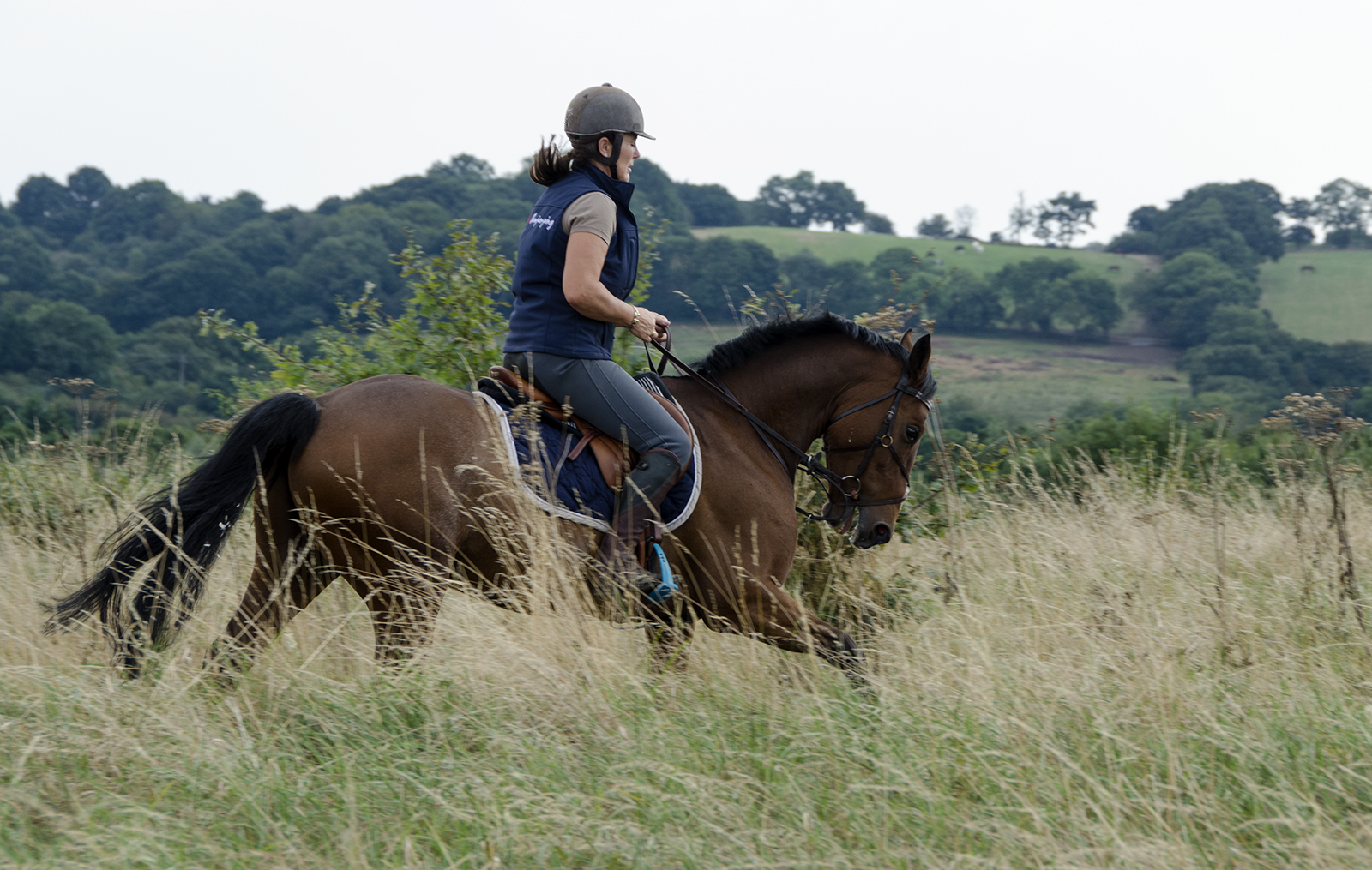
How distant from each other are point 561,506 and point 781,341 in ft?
5.07

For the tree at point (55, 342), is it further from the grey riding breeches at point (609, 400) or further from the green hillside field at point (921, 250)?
the green hillside field at point (921, 250)

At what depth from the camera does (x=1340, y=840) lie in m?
2.79

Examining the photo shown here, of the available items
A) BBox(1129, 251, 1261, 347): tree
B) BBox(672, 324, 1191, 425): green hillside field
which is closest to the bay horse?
BBox(672, 324, 1191, 425): green hillside field

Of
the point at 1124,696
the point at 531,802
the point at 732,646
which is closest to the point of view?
the point at 531,802

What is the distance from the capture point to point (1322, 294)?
60312 mm

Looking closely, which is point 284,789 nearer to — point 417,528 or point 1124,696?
point 417,528

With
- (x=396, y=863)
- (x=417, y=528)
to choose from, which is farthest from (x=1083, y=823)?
(x=417, y=528)

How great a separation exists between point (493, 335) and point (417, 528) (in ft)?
8.33

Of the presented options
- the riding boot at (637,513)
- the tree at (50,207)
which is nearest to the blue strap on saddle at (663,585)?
the riding boot at (637,513)

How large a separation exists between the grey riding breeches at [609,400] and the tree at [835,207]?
87918mm

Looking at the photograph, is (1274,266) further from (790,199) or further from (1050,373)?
(790,199)

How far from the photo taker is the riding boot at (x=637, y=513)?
13.6 feet

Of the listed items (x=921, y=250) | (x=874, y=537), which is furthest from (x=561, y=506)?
(x=921, y=250)

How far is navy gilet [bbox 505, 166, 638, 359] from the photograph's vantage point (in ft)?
13.9
